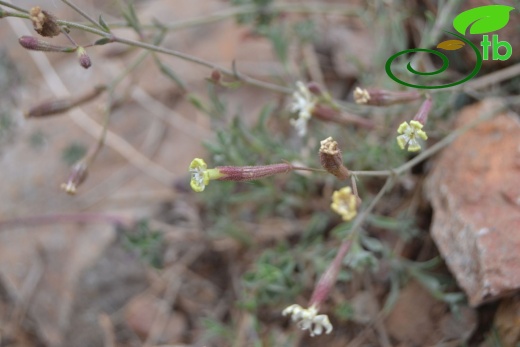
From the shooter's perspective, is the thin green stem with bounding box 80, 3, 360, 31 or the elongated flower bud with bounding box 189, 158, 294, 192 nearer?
the elongated flower bud with bounding box 189, 158, 294, 192

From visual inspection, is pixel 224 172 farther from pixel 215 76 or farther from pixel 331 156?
pixel 215 76

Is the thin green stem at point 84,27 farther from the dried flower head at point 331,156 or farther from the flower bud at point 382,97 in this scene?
the flower bud at point 382,97

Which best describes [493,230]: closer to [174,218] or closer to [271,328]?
[271,328]

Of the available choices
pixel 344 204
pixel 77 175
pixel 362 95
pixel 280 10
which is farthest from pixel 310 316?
pixel 280 10

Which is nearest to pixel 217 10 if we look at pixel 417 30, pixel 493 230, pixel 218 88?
pixel 218 88

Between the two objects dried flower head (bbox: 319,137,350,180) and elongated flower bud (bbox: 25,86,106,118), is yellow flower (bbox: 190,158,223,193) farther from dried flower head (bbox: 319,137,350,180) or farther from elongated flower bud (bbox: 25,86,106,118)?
elongated flower bud (bbox: 25,86,106,118)

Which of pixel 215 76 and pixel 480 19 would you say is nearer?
pixel 215 76

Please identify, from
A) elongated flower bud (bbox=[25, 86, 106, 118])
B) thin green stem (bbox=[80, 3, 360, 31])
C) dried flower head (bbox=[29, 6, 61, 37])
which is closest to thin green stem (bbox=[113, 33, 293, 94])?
dried flower head (bbox=[29, 6, 61, 37])

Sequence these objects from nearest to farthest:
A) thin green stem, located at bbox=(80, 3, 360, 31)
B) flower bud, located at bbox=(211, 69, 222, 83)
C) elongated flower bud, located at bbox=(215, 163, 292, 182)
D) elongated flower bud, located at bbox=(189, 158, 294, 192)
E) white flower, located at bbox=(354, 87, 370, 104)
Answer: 1. elongated flower bud, located at bbox=(189, 158, 294, 192)
2. elongated flower bud, located at bbox=(215, 163, 292, 182)
3. white flower, located at bbox=(354, 87, 370, 104)
4. flower bud, located at bbox=(211, 69, 222, 83)
5. thin green stem, located at bbox=(80, 3, 360, 31)
